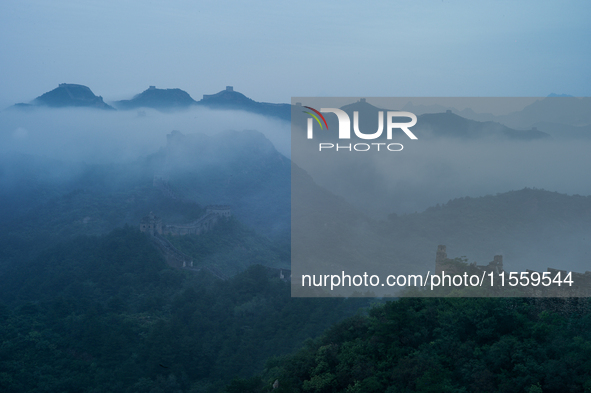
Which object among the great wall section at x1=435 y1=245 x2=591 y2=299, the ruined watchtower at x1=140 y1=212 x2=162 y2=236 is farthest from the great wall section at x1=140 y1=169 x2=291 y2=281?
the great wall section at x1=435 y1=245 x2=591 y2=299

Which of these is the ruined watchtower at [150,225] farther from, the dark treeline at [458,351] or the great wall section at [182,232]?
the dark treeline at [458,351]

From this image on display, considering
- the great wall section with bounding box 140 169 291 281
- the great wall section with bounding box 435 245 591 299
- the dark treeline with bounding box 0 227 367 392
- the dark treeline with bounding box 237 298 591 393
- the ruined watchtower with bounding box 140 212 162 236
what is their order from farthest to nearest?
the ruined watchtower with bounding box 140 212 162 236, the great wall section with bounding box 140 169 291 281, the dark treeline with bounding box 0 227 367 392, the great wall section with bounding box 435 245 591 299, the dark treeline with bounding box 237 298 591 393

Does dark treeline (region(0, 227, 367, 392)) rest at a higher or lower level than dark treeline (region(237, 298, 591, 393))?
lower

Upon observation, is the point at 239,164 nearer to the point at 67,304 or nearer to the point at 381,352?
the point at 67,304

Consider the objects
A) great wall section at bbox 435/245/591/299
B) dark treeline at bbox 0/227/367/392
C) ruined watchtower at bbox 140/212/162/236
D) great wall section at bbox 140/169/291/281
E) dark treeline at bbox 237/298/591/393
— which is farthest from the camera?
ruined watchtower at bbox 140/212/162/236

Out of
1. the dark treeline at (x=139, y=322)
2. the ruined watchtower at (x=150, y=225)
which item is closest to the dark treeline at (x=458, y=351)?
the dark treeline at (x=139, y=322)

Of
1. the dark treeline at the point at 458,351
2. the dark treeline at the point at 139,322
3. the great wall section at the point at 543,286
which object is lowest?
the dark treeline at the point at 139,322

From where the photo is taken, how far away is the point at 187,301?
145 feet

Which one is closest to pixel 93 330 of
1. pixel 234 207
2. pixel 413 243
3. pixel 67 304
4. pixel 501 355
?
pixel 67 304

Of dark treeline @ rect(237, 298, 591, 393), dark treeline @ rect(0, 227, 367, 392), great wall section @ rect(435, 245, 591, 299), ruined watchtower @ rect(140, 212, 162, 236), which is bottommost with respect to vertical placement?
dark treeline @ rect(0, 227, 367, 392)

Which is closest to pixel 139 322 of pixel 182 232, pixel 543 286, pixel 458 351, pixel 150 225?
pixel 150 225

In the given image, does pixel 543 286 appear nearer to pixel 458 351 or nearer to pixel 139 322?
pixel 458 351

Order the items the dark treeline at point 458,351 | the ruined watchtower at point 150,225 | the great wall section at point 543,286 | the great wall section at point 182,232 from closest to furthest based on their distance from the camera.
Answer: the dark treeline at point 458,351, the great wall section at point 543,286, the great wall section at point 182,232, the ruined watchtower at point 150,225

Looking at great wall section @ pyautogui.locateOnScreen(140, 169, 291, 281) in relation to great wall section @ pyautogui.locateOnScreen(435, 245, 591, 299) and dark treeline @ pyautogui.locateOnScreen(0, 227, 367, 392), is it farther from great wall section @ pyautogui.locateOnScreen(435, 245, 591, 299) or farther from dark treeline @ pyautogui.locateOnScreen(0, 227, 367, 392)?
great wall section @ pyautogui.locateOnScreen(435, 245, 591, 299)
